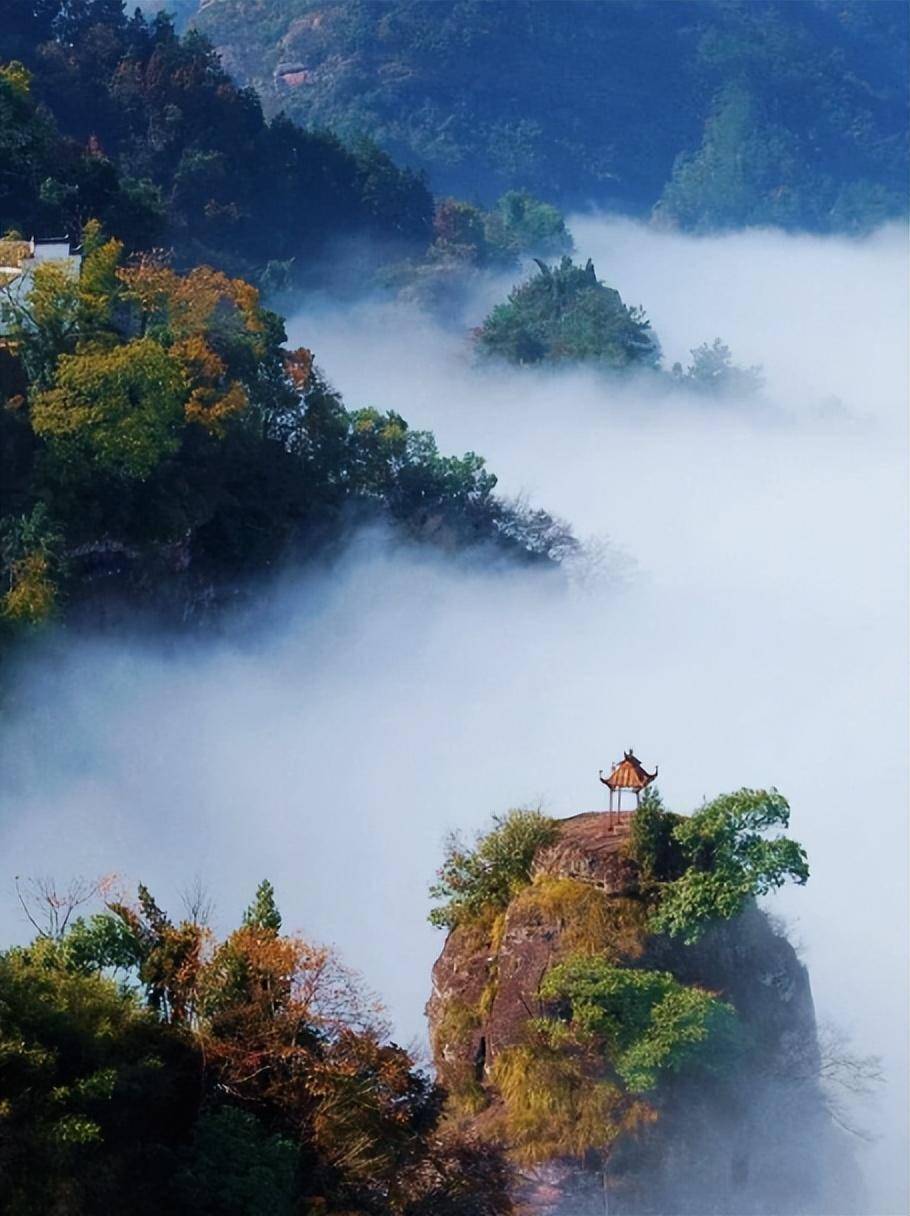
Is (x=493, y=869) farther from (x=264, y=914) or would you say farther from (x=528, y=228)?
(x=528, y=228)

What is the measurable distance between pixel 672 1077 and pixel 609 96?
416 feet

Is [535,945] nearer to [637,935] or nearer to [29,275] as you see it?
[637,935]

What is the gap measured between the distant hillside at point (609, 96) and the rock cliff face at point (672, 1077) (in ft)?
325

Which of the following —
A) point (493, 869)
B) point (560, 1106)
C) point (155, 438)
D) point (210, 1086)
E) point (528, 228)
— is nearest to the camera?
point (210, 1086)

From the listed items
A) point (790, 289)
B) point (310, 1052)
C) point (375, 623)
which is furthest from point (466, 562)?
point (790, 289)

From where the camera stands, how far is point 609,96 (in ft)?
489

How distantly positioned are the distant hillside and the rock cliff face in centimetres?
9909

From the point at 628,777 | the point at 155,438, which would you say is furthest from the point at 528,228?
the point at 628,777

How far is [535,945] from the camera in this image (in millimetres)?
29984

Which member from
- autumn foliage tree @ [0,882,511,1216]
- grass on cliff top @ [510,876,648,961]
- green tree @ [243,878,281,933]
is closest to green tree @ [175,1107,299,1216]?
autumn foliage tree @ [0,882,511,1216]

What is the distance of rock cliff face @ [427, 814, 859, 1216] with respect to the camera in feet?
95.0

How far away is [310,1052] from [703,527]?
170 feet

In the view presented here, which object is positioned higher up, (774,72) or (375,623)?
(774,72)

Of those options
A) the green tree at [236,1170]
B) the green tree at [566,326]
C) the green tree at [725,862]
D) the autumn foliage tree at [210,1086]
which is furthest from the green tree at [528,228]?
the green tree at [236,1170]
